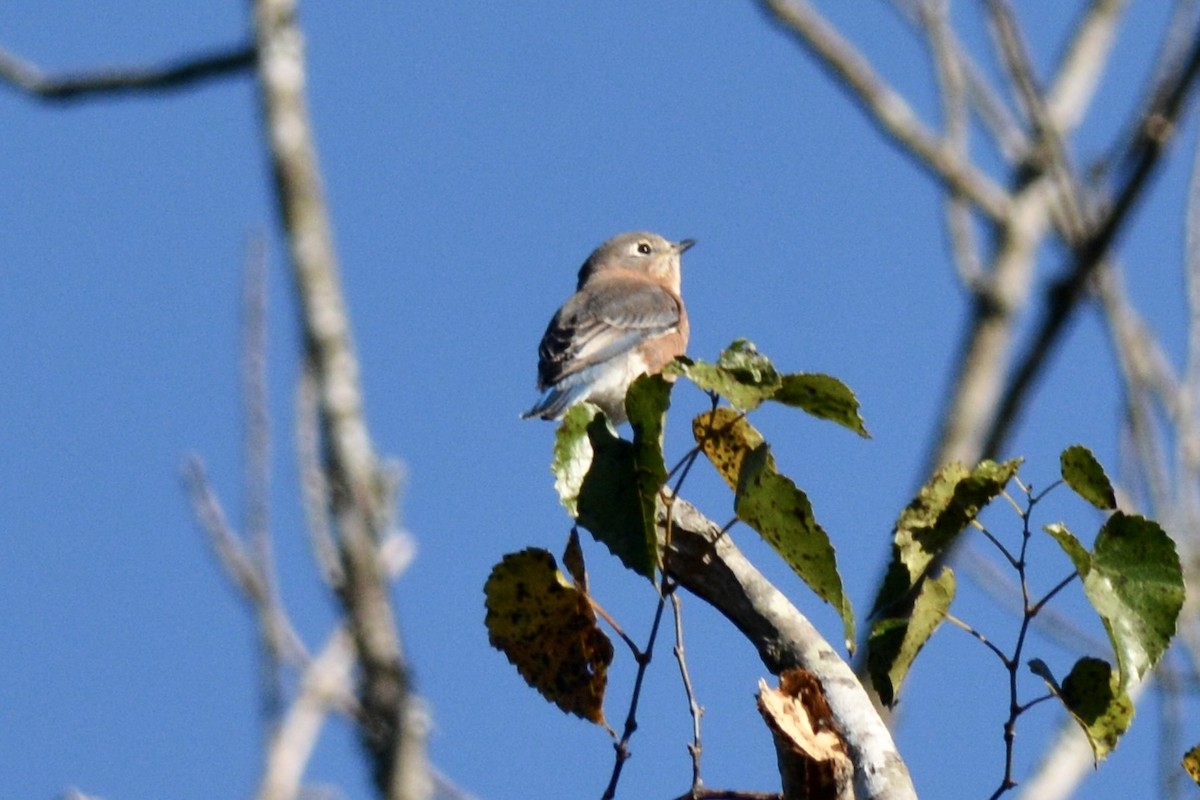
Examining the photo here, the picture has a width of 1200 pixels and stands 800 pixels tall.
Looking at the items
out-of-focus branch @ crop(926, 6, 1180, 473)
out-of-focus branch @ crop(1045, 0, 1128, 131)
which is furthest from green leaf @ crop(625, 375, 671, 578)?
out-of-focus branch @ crop(1045, 0, 1128, 131)

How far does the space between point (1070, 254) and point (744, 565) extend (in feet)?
8.03

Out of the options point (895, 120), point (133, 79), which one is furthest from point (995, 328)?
point (133, 79)

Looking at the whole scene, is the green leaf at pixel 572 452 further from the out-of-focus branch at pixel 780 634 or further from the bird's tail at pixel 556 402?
the bird's tail at pixel 556 402

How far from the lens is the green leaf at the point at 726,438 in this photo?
3.46 m

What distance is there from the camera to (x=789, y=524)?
10.8 ft

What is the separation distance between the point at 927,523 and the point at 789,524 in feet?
0.90

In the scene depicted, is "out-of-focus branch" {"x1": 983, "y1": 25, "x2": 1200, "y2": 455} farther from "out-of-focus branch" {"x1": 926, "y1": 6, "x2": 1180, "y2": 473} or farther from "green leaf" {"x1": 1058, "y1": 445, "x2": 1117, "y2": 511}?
"green leaf" {"x1": 1058, "y1": 445, "x2": 1117, "y2": 511}

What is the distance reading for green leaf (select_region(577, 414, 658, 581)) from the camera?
3154mm

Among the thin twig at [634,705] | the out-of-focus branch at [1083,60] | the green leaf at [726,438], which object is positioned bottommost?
the thin twig at [634,705]

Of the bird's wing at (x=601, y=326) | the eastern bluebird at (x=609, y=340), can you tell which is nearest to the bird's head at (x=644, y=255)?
the eastern bluebird at (x=609, y=340)

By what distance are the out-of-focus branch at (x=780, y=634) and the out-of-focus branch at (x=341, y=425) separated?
59cm

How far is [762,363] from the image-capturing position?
3.20 meters

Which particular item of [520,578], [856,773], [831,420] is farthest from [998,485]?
[520,578]

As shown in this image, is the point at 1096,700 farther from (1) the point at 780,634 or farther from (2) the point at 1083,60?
(2) the point at 1083,60
